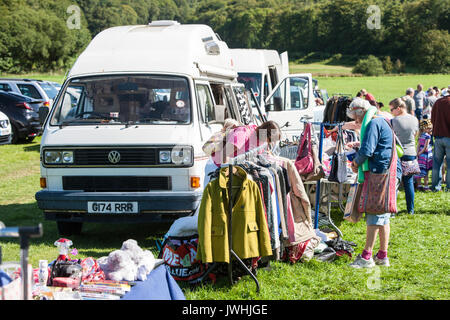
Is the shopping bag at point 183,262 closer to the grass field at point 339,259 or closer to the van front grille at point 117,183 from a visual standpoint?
the grass field at point 339,259

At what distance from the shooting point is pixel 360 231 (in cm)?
775

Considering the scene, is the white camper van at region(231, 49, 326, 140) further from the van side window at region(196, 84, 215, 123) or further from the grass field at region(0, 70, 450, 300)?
the van side window at region(196, 84, 215, 123)

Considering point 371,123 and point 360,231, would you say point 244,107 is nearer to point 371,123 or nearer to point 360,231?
point 360,231

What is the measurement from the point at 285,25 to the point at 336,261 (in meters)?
118

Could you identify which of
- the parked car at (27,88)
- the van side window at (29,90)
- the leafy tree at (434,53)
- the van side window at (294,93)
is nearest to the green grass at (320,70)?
the leafy tree at (434,53)

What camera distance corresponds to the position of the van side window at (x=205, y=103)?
7.21m

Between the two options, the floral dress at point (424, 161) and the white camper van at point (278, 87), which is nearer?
the floral dress at point (424, 161)

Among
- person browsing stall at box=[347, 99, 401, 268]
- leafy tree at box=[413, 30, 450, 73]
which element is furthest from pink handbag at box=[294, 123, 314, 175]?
leafy tree at box=[413, 30, 450, 73]

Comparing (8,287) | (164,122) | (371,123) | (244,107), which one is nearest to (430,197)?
(244,107)

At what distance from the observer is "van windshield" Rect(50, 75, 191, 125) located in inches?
273

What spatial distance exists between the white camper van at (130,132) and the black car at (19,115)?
1092cm

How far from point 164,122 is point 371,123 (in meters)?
2.64

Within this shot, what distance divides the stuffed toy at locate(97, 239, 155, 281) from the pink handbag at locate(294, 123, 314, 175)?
2.92 meters

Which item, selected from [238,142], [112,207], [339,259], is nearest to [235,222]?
[238,142]
